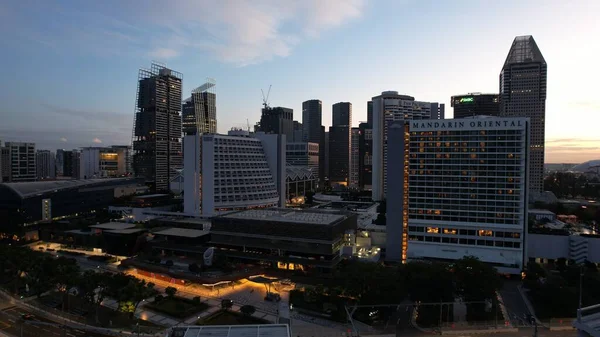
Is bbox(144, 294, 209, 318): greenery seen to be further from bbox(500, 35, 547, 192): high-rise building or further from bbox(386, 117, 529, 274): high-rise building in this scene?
bbox(500, 35, 547, 192): high-rise building

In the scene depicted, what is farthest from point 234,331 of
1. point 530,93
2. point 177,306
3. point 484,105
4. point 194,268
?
point 530,93

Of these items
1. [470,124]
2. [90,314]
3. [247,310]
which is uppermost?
[470,124]

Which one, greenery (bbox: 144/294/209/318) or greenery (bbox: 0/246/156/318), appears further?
greenery (bbox: 144/294/209/318)

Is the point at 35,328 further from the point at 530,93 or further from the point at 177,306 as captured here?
the point at 530,93

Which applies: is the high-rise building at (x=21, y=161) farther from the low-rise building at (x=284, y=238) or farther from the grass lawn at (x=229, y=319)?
the grass lawn at (x=229, y=319)

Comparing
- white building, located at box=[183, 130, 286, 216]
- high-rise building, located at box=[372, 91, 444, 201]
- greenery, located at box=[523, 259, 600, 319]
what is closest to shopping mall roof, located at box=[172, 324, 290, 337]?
greenery, located at box=[523, 259, 600, 319]

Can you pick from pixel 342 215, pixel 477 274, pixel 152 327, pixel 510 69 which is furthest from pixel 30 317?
pixel 510 69

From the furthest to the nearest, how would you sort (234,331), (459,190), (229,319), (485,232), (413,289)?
1. (459,190)
2. (485,232)
3. (413,289)
4. (229,319)
5. (234,331)
